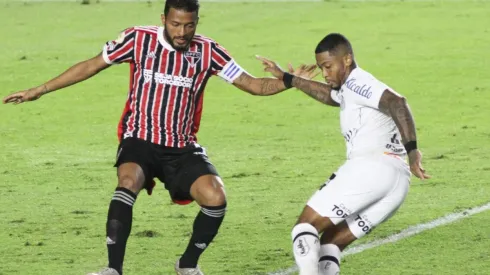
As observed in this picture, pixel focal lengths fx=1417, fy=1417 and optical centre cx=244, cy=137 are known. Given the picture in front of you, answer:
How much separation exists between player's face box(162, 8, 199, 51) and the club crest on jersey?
7 cm

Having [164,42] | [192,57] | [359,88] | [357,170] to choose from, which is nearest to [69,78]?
[164,42]

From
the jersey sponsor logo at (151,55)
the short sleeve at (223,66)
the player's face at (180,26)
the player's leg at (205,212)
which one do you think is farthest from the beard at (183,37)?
the player's leg at (205,212)

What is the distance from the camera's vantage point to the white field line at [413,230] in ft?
33.2

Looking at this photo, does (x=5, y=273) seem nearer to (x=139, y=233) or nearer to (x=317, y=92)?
(x=139, y=233)

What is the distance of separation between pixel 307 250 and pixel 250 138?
7571 millimetres

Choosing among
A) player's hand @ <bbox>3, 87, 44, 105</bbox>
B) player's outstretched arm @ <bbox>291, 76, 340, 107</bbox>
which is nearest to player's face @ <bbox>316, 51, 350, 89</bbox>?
player's outstretched arm @ <bbox>291, 76, 340, 107</bbox>

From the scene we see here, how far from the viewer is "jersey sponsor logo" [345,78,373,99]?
8289mm

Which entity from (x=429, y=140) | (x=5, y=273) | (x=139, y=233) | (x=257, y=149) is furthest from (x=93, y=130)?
(x=5, y=273)

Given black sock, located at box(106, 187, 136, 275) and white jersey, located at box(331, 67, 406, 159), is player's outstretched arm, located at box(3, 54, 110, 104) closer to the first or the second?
black sock, located at box(106, 187, 136, 275)

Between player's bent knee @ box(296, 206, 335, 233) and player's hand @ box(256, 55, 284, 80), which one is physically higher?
player's hand @ box(256, 55, 284, 80)

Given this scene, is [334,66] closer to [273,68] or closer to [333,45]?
[333,45]

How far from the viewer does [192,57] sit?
9.39 meters

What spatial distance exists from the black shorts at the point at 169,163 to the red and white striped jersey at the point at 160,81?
0.18ft

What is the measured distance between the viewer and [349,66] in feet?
28.0
